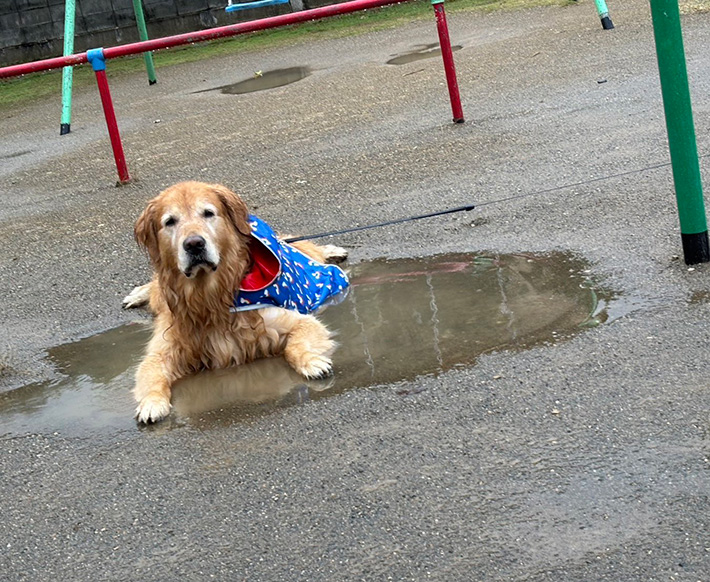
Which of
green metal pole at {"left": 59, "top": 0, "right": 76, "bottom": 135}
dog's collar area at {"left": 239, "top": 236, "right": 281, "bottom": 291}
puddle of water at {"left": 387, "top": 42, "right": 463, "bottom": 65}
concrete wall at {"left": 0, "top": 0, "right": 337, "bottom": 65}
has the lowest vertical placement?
dog's collar area at {"left": 239, "top": 236, "right": 281, "bottom": 291}

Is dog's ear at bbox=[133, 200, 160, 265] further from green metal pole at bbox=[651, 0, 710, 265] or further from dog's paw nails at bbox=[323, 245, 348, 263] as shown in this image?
green metal pole at bbox=[651, 0, 710, 265]

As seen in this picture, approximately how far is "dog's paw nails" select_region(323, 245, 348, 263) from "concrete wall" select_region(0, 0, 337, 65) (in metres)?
13.2

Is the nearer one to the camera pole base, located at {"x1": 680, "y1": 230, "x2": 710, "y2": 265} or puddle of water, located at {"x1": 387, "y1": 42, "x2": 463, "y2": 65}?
pole base, located at {"x1": 680, "y1": 230, "x2": 710, "y2": 265}

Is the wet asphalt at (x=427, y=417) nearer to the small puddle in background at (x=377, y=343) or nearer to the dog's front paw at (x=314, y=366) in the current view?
the small puddle in background at (x=377, y=343)

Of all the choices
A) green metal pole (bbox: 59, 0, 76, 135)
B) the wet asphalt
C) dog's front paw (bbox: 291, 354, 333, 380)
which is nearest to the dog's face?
dog's front paw (bbox: 291, 354, 333, 380)

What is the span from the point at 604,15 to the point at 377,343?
8504 mm

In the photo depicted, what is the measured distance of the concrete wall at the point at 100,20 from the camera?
19031 mm

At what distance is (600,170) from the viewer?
24.5 feet

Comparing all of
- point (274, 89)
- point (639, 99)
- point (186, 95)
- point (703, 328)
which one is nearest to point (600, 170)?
point (639, 99)

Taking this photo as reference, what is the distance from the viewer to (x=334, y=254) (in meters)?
6.64

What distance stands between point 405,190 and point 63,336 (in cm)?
291

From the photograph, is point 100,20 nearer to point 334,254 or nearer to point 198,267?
point 334,254

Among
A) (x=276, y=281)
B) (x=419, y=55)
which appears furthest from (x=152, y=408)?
(x=419, y=55)

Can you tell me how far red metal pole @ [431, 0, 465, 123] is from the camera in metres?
9.14
